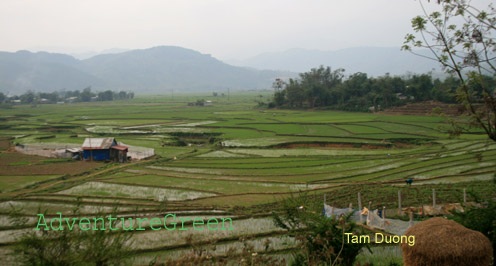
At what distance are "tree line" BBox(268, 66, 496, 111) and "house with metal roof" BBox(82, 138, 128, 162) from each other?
47.1 m

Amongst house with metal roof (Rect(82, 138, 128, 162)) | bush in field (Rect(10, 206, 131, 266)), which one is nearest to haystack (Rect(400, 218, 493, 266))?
bush in field (Rect(10, 206, 131, 266))

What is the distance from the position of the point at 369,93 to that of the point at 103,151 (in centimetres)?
5235

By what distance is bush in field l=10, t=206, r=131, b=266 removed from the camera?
6.00m

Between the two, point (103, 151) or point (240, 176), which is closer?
point (240, 176)

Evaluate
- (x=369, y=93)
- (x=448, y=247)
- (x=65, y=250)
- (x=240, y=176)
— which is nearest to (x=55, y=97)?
(x=369, y=93)

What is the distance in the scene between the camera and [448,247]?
6.81m

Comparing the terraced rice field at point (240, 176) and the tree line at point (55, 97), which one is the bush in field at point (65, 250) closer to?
the terraced rice field at point (240, 176)

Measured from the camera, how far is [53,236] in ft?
21.6

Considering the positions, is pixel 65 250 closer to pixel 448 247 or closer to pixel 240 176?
pixel 448 247

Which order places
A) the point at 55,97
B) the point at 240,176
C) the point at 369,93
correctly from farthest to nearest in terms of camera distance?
the point at 55,97
the point at 369,93
the point at 240,176

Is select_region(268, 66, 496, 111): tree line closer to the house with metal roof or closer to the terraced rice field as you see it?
the terraced rice field

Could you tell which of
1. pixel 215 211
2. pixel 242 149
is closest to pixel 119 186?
pixel 215 211

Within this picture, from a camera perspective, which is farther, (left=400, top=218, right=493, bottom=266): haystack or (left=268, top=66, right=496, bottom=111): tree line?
(left=268, top=66, right=496, bottom=111): tree line

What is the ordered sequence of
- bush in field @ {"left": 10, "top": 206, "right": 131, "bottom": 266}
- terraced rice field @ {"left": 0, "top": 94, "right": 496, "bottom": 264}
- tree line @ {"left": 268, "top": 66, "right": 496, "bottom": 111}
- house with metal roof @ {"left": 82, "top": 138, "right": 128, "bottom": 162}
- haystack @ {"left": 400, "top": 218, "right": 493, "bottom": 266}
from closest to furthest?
bush in field @ {"left": 10, "top": 206, "right": 131, "bottom": 266}, haystack @ {"left": 400, "top": 218, "right": 493, "bottom": 266}, terraced rice field @ {"left": 0, "top": 94, "right": 496, "bottom": 264}, house with metal roof @ {"left": 82, "top": 138, "right": 128, "bottom": 162}, tree line @ {"left": 268, "top": 66, "right": 496, "bottom": 111}
